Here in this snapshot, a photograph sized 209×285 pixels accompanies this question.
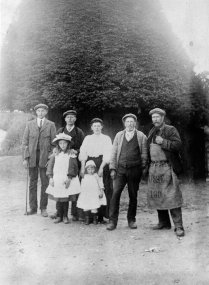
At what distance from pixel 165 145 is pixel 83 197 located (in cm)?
172

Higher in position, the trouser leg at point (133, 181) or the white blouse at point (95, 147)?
the white blouse at point (95, 147)

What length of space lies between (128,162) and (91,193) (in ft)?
2.95

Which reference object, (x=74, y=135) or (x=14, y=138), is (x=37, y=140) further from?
(x=14, y=138)

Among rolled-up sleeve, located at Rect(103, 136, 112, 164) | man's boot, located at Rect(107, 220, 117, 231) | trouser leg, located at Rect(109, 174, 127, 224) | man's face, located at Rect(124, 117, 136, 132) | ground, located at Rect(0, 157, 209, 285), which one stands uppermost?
man's face, located at Rect(124, 117, 136, 132)

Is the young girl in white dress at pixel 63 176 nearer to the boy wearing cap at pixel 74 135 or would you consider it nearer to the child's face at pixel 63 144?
the child's face at pixel 63 144

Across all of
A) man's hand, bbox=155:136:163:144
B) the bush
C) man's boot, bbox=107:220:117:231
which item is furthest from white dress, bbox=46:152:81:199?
the bush

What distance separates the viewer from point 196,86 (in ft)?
32.4

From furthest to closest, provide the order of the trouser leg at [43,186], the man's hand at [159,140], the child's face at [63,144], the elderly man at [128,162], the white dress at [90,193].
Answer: the trouser leg at [43,186]
the child's face at [63,144]
the white dress at [90,193]
the elderly man at [128,162]
the man's hand at [159,140]

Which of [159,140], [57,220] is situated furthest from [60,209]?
[159,140]

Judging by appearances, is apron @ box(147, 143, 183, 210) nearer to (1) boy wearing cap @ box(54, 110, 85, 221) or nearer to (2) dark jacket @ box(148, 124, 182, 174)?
(2) dark jacket @ box(148, 124, 182, 174)

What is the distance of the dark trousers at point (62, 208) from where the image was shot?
6062 mm

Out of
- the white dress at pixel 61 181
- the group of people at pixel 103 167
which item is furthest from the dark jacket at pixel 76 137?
the white dress at pixel 61 181

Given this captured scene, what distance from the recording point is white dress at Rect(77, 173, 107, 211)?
5.99m

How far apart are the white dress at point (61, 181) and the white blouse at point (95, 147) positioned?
28 cm
